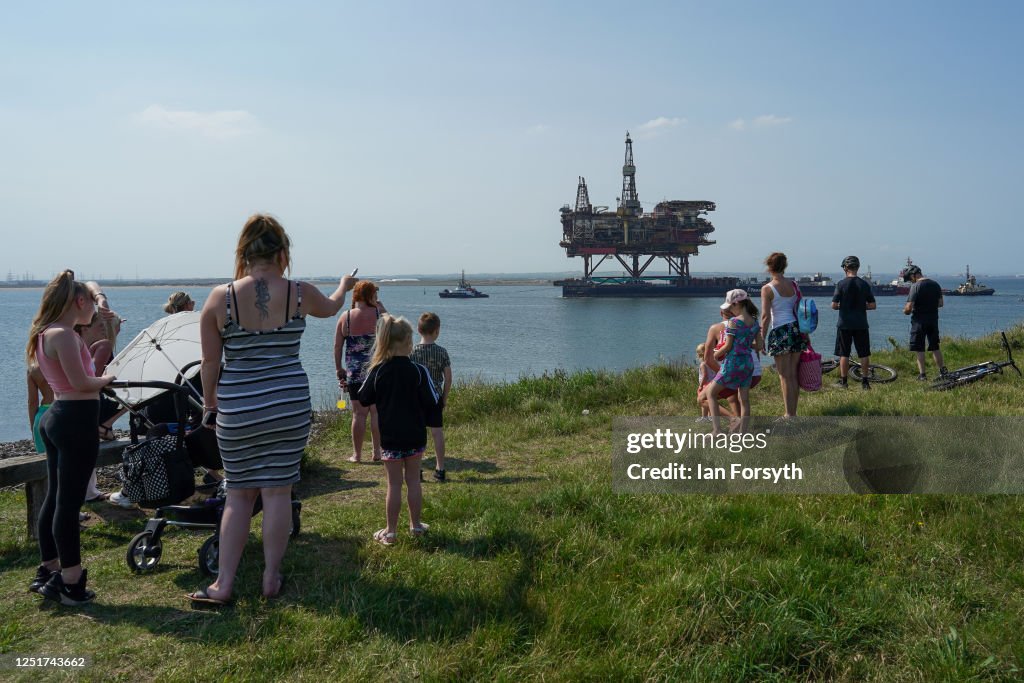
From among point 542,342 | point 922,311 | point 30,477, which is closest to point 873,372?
point 922,311

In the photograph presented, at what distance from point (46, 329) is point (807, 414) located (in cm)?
687

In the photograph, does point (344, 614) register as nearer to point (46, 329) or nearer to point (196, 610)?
point (196, 610)

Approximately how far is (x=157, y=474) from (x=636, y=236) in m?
104

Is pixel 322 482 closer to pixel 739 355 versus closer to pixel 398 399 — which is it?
pixel 398 399

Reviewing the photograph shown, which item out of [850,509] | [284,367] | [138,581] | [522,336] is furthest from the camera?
[522,336]

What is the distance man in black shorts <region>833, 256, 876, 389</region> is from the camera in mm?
9844

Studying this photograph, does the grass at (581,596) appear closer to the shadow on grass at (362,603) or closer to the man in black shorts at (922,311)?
the shadow on grass at (362,603)

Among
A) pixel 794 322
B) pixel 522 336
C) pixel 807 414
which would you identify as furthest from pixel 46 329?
pixel 522 336

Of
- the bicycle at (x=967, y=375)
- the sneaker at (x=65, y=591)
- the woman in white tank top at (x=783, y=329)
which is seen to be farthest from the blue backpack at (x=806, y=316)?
the sneaker at (x=65, y=591)

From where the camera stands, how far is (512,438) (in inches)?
317

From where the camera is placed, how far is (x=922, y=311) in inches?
414

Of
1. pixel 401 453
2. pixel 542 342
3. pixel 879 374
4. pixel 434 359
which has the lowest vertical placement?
pixel 542 342

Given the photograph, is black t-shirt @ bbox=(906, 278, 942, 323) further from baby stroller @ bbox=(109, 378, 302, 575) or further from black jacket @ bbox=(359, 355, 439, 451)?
baby stroller @ bbox=(109, 378, 302, 575)

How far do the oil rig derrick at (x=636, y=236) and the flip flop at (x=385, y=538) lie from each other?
331 ft
